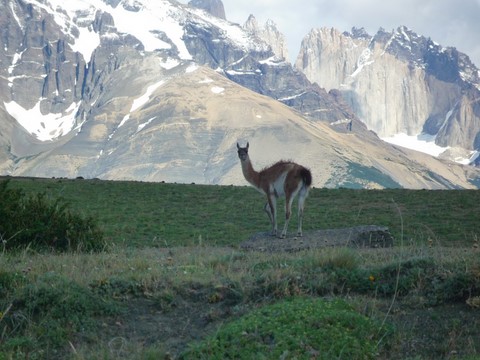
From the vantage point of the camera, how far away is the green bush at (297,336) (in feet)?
25.9

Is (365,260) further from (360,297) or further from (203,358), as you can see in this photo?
(203,358)

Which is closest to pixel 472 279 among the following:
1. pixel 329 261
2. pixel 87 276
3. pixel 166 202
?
pixel 329 261

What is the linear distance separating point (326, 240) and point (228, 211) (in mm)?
17312

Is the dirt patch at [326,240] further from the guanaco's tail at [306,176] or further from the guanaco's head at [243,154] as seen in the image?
the guanaco's head at [243,154]

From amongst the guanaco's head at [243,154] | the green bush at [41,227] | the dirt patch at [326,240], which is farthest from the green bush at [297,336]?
the guanaco's head at [243,154]

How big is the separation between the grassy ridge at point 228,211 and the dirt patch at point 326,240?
4231 millimetres

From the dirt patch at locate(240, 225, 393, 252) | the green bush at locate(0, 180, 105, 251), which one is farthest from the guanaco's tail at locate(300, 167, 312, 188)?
the green bush at locate(0, 180, 105, 251)

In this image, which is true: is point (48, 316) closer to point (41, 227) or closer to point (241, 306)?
point (241, 306)

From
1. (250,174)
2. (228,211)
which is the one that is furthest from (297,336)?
(228,211)

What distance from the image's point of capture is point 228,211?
34594 millimetres

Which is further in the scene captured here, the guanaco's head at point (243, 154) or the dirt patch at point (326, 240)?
the guanaco's head at point (243, 154)

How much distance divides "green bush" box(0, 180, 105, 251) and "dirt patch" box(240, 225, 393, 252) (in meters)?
3.85

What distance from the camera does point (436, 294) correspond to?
1005cm

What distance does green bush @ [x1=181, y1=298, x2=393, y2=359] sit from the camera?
7906mm
